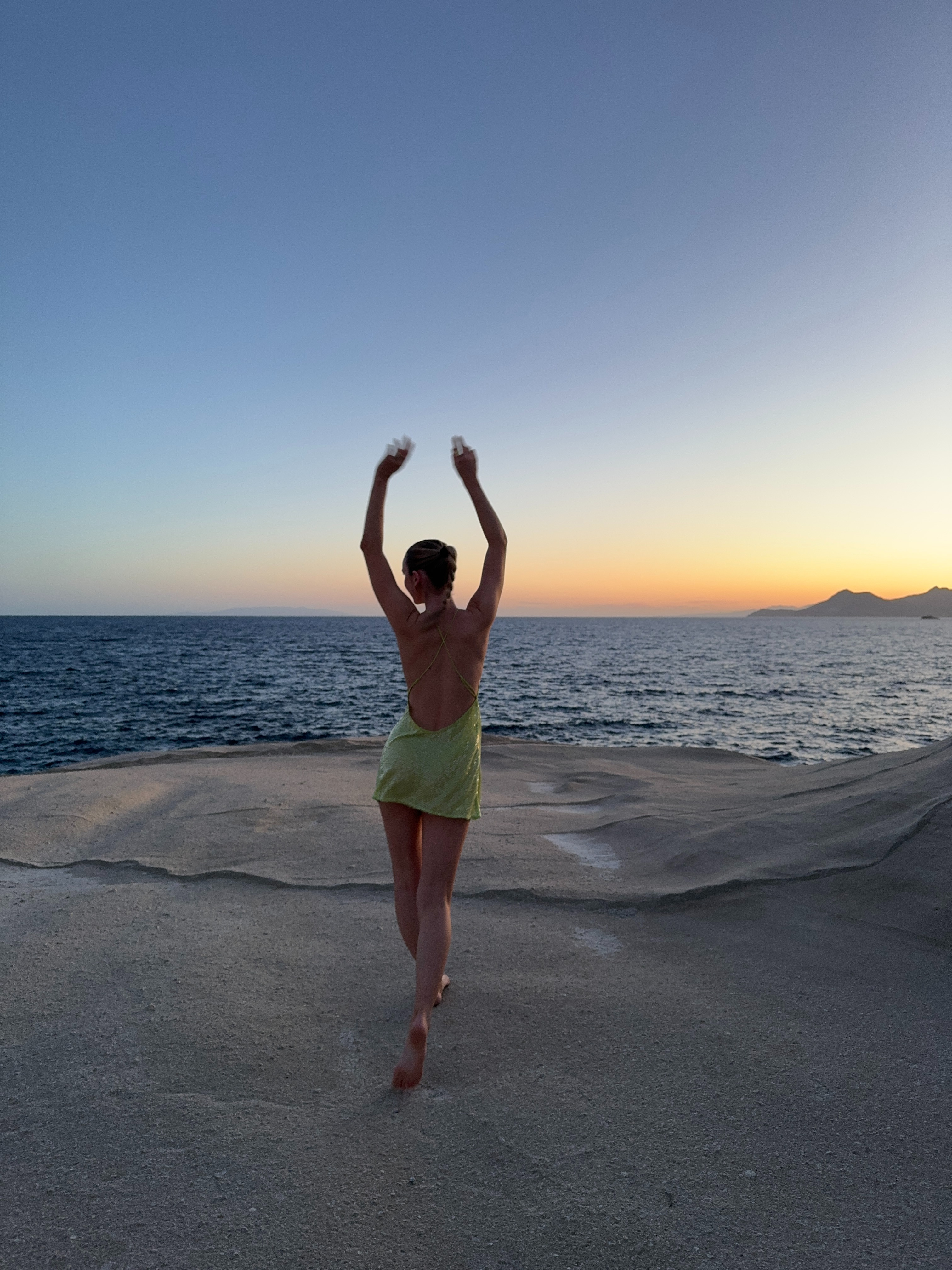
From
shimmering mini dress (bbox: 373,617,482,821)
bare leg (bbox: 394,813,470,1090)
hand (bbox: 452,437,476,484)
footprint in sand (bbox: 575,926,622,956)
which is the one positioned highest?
hand (bbox: 452,437,476,484)

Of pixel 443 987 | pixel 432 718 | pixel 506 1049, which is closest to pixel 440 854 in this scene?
pixel 432 718

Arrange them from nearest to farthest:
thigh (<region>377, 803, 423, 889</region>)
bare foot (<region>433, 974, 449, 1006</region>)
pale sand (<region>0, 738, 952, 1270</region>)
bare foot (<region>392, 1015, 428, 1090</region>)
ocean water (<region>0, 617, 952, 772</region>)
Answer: pale sand (<region>0, 738, 952, 1270</region>) < bare foot (<region>392, 1015, 428, 1090</region>) < thigh (<region>377, 803, 423, 889</region>) < bare foot (<region>433, 974, 449, 1006</region>) < ocean water (<region>0, 617, 952, 772</region>)

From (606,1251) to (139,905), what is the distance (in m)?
3.66

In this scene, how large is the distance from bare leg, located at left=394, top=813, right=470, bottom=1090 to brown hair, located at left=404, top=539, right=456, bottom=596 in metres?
0.99

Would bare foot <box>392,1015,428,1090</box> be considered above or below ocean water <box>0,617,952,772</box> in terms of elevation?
above

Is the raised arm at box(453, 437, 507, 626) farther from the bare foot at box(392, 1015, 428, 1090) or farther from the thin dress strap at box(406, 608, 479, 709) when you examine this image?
the bare foot at box(392, 1015, 428, 1090)

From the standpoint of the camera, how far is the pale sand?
2.12m

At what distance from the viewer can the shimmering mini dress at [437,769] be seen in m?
3.00

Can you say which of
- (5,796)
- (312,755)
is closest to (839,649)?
(312,755)

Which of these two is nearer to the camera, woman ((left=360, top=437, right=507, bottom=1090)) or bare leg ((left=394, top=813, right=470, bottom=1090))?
bare leg ((left=394, top=813, right=470, bottom=1090))

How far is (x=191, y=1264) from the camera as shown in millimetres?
1973

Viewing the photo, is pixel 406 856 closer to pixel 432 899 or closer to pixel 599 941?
pixel 432 899

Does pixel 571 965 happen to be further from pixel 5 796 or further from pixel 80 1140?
pixel 5 796

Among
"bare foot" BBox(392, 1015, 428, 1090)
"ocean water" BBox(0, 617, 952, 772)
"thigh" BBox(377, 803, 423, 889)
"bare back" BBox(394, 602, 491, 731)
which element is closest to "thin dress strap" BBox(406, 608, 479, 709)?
"bare back" BBox(394, 602, 491, 731)
